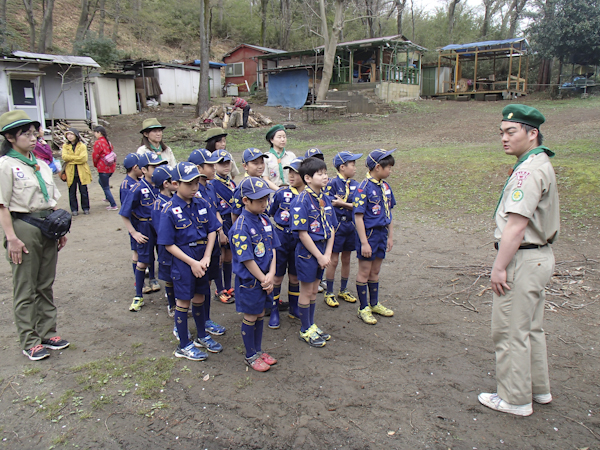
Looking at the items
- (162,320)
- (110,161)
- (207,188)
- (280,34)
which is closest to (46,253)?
(162,320)

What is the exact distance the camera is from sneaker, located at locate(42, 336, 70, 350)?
4.01 m

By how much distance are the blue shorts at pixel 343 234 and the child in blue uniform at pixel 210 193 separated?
4.54 feet

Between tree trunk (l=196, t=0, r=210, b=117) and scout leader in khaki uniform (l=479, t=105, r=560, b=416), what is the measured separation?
20.8 meters

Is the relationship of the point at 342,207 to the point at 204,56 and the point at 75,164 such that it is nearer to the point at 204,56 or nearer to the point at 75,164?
the point at 75,164

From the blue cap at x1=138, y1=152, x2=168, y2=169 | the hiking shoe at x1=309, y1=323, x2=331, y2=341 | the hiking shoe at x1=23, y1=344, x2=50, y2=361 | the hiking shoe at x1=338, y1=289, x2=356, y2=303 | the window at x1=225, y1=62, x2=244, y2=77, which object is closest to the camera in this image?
the hiking shoe at x1=23, y1=344, x2=50, y2=361

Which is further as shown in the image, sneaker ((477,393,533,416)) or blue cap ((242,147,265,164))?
blue cap ((242,147,265,164))

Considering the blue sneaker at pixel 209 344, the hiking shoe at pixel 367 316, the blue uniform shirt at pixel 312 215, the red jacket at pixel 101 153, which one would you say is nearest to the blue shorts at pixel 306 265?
the blue uniform shirt at pixel 312 215

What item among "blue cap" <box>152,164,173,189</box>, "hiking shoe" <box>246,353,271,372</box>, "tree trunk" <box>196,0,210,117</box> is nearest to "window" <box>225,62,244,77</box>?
"tree trunk" <box>196,0,210,117</box>

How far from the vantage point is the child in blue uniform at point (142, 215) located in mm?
→ 4906

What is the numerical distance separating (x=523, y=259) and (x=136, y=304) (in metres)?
4.15

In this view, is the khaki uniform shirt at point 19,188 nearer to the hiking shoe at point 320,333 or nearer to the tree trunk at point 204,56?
the hiking shoe at point 320,333

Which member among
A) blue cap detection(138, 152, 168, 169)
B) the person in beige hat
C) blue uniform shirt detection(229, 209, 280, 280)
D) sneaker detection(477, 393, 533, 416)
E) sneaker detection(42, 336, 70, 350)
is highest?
the person in beige hat

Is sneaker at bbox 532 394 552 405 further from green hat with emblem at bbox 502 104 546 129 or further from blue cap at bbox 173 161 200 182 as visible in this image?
blue cap at bbox 173 161 200 182

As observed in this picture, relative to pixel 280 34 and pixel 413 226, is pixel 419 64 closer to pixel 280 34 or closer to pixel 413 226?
pixel 280 34
